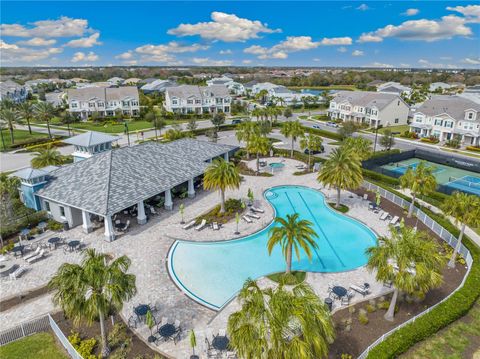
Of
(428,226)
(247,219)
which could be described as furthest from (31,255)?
(428,226)

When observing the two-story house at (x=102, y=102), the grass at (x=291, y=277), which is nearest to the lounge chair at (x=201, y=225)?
the grass at (x=291, y=277)

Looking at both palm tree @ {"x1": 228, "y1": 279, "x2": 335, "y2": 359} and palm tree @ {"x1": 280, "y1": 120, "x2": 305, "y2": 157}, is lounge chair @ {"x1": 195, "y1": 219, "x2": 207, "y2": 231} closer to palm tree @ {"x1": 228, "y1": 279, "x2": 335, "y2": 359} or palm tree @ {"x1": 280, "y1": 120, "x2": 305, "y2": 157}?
palm tree @ {"x1": 228, "y1": 279, "x2": 335, "y2": 359}

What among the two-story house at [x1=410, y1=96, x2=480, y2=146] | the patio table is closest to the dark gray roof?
the patio table

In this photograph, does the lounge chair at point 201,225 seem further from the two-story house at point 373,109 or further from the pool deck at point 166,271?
the two-story house at point 373,109

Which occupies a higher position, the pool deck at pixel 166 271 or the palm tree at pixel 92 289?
the palm tree at pixel 92 289

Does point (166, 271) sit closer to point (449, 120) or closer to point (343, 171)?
point (343, 171)
